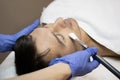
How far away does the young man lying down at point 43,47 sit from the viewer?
1123 millimetres

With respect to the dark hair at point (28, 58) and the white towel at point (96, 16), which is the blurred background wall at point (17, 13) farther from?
the dark hair at point (28, 58)

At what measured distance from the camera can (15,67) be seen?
1257 millimetres

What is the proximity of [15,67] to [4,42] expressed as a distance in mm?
168

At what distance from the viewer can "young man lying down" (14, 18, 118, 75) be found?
112cm

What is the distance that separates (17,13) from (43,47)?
0.87 metres

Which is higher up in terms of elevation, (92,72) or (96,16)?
(96,16)

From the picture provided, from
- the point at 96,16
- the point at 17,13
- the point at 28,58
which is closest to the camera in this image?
the point at 28,58

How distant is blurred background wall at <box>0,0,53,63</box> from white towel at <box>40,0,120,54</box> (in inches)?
16.8

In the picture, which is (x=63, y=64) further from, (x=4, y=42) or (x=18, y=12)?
(x=18, y=12)

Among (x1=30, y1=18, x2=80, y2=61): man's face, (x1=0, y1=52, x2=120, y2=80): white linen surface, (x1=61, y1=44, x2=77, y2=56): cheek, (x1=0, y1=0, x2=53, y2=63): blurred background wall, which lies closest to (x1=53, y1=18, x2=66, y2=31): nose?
(x1=30, y1=18, x2=80, y2=61): man's face

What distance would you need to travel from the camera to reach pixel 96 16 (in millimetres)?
1399

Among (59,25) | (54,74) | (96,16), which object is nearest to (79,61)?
(54,74)

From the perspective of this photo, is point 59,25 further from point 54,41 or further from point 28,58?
point 28,58

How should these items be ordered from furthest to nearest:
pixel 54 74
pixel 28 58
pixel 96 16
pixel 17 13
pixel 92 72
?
pixel 17 13
pixel 96 16
pixel 92 72
pixel 28 58
pixel 54 74
